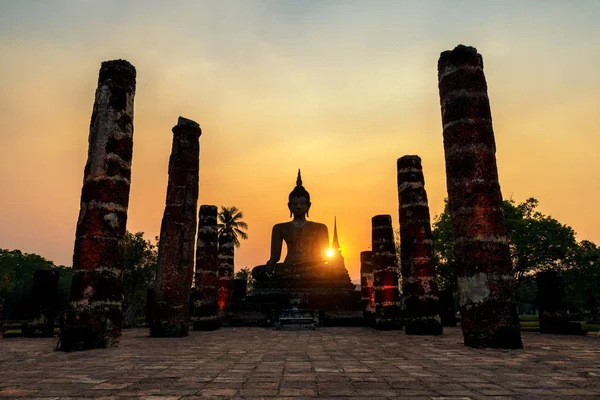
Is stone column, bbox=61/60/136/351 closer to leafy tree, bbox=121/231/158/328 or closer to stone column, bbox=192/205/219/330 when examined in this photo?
stone column, bbox=192/205/219/330

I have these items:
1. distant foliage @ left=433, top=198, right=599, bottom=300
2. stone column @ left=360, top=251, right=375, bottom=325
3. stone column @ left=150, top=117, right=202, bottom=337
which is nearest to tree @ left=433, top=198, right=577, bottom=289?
distant foliage @ left=433, top=198, right=599, bottom=300

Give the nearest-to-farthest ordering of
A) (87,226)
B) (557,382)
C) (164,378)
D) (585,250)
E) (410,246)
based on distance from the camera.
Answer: (557,382) < (164,378) < (87,226) < (410,246) < (585,250)

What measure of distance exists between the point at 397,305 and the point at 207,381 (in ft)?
37.5

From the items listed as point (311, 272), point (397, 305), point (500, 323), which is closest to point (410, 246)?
point (397, 305)

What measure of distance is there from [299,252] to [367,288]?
3.97 metres

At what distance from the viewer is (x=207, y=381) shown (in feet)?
13.7

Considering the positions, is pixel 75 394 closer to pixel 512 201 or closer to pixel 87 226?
pixel 87 226

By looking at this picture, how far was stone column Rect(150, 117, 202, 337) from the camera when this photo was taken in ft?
35.3

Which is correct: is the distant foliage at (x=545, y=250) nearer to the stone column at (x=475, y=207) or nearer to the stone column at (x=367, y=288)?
the stone column at (x=367, y=288)

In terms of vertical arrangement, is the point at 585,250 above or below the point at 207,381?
above

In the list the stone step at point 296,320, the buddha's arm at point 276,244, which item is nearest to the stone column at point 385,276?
the stone step at point 296,320

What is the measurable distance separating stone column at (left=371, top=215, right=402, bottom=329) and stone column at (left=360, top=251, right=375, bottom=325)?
7.62ft

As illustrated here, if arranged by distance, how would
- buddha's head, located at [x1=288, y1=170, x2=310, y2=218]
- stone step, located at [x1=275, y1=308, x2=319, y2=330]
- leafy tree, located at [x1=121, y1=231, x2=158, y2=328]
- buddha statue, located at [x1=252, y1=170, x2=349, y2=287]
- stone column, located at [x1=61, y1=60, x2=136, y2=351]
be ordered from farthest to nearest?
leafy tree, located at [x1=121, y1=231, x2=158, y2=328] → buddha's head, located at [x1=288, y1=170, x2=310, y2=218] → buddha statue, located at [x1=252, y1=170, x2=349, y2=287] → stone step, located at [x1=275, y1=308, x2=319, y2=330] → stone column, located at [x1=61, y1=60, x2=136, y2=351]

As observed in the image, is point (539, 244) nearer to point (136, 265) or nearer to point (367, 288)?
point (367, 288)
